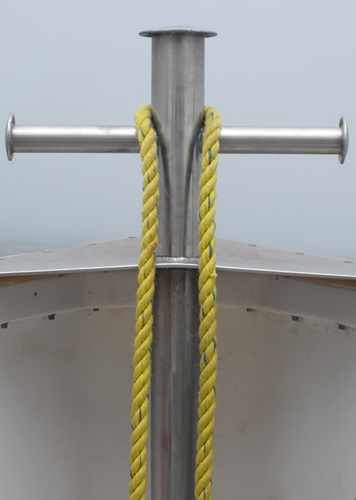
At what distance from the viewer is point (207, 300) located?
89 cm

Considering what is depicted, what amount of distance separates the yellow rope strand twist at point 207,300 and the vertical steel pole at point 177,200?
26 millimetres

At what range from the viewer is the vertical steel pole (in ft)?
3.02

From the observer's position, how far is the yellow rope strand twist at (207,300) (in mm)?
891

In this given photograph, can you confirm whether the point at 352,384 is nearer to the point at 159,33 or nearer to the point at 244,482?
the point at 244,482

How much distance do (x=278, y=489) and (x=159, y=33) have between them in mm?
745

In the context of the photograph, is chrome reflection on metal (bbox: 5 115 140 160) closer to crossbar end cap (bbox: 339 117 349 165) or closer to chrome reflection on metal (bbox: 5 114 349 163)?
chrome reflection on metal (bbox: 5 114 349 163)

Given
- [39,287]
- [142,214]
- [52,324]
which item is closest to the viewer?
[142,214]

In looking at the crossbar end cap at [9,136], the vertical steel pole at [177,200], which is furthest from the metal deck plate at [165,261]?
the crossbar end cap at [9,136]

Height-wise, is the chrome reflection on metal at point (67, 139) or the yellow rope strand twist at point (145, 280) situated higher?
the chrome reflection on metal at point (67, 139)

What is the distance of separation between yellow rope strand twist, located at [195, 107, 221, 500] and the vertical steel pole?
3cm

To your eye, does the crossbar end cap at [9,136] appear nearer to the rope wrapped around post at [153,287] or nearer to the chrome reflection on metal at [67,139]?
the chrome reflection on metal at [67,139]

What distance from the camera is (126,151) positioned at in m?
0.92

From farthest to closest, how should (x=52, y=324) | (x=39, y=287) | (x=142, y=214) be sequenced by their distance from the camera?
(x=52, y=324)
(x=39, y=287)
(x=142, y=214)

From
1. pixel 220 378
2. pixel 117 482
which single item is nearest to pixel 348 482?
pixel 220 378
